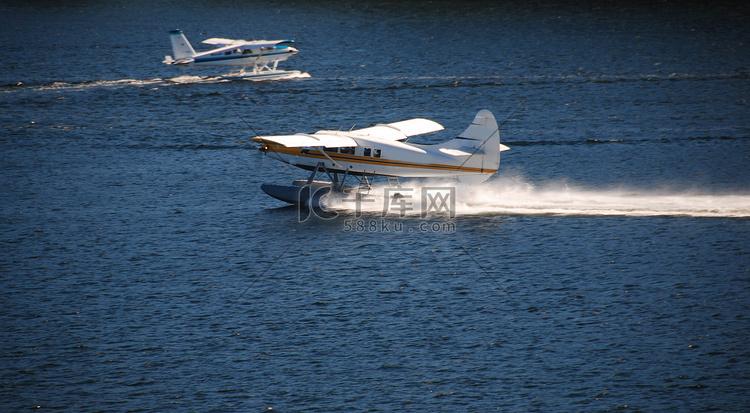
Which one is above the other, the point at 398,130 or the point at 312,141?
the point at 398,130

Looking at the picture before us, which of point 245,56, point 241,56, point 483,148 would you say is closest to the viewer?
point 483,148

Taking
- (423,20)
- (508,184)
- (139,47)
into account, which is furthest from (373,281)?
(423,20)

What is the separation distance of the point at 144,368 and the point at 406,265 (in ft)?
41.6

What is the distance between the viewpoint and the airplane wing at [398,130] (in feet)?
126

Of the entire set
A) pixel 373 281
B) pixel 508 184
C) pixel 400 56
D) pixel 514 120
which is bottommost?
pixel 373 281

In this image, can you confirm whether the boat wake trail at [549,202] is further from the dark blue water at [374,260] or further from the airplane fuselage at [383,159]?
the airplane fuselage at [383,159]

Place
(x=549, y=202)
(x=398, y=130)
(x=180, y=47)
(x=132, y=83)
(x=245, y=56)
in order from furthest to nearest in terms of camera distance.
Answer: (x=245, y=56) → (x=132, y=83) → (x=180, y=47) → (x=549, y=202) → (x=398, y=130)

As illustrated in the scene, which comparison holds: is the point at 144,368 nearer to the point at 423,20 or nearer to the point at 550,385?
the point at 550,385

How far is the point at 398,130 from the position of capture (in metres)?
39.5

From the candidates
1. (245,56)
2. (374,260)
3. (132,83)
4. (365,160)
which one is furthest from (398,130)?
(132,83)

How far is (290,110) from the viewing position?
61594 millimetres

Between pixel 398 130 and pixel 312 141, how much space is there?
5830mm

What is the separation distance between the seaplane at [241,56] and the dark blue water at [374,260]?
3764mm

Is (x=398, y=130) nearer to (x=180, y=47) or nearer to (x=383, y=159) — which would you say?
(x=383, y=159)
